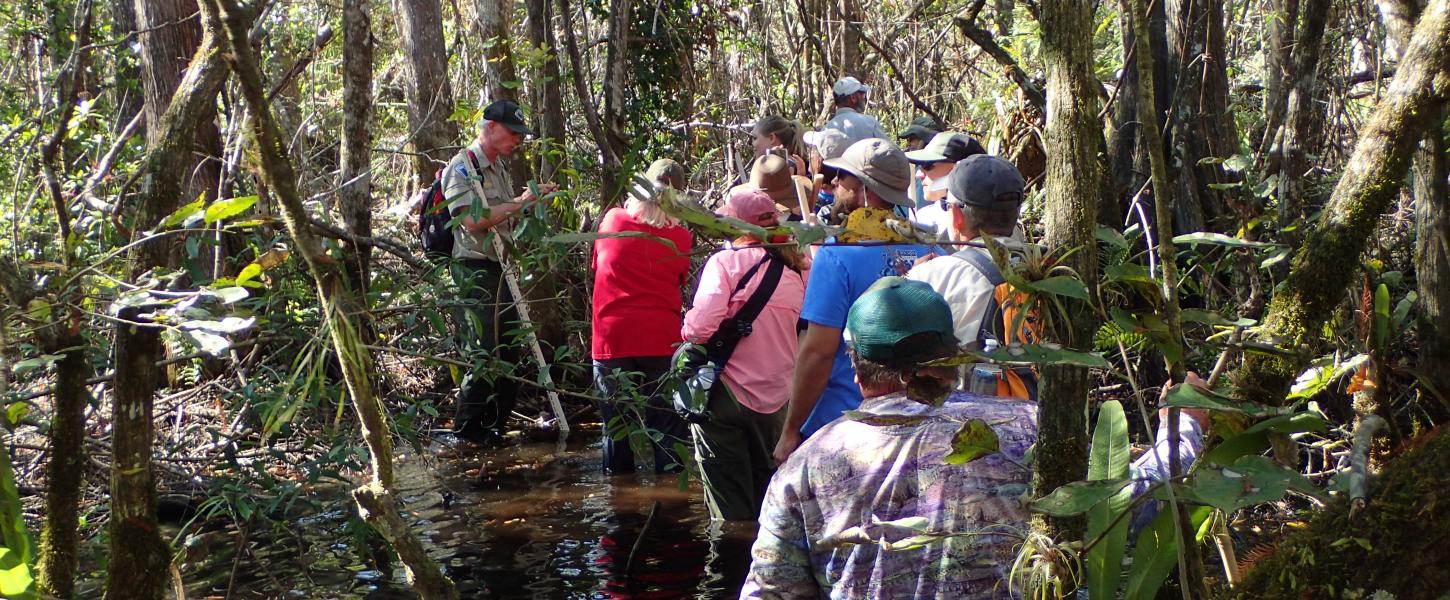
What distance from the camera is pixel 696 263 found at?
28.4 ft

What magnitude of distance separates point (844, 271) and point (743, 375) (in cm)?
120

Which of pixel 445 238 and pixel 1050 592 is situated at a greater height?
pixel 445 238

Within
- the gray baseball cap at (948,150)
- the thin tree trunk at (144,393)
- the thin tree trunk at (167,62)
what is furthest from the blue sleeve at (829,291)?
the thin tree trunk at (167,62)

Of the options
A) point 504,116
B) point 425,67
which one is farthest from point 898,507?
point 425,67

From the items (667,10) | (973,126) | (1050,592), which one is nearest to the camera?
(1050,592)

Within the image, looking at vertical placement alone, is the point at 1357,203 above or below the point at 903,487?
above

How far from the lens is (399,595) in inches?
203

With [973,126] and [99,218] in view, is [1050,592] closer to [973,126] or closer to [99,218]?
[99,218]

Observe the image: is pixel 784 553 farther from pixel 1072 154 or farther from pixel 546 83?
pixel 546 83

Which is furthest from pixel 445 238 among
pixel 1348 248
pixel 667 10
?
pixel 1348 248

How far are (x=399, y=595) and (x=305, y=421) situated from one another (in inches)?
39.3

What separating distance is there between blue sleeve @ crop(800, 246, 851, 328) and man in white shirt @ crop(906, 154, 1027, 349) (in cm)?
46

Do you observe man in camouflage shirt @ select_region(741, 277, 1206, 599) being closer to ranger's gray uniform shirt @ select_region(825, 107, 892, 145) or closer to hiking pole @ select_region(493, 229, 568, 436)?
hiking pole @ select_region(493, 229, 568, 436)

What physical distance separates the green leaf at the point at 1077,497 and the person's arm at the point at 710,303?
11.0ft
